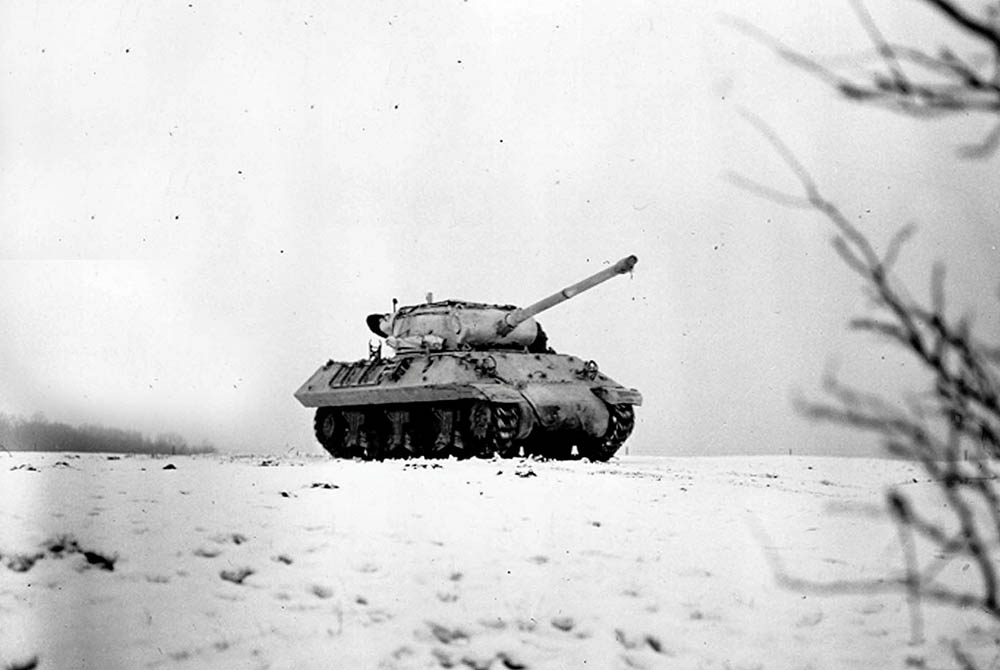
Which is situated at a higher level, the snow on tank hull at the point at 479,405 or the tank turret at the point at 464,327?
the tank turret at the point at 464,327

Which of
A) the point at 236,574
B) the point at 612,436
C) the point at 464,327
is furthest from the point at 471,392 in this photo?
the point at 236,574

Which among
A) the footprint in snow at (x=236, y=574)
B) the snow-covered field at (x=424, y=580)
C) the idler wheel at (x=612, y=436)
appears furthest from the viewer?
the idler wheel at (x=612, y=436)

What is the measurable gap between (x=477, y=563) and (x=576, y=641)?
3.22 feet

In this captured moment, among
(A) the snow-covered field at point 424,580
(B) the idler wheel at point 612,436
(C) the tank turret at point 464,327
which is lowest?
(A) the snow-covered field at point 424,580

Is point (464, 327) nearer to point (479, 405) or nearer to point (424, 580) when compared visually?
point (479, 405)

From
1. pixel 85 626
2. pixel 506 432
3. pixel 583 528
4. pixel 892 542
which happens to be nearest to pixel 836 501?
pixel 892 542

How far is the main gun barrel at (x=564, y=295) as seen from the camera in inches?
528

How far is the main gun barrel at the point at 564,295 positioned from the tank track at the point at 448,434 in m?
1.34

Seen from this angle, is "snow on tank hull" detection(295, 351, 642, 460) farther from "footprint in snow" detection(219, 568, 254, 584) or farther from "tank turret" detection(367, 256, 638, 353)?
"footprint in snow" detection(219, 568, 254, 584)

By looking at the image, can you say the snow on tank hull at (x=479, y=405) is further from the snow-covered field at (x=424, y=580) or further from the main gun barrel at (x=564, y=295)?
the snow-covered field at (x=424, y=580)

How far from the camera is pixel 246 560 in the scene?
7.00m

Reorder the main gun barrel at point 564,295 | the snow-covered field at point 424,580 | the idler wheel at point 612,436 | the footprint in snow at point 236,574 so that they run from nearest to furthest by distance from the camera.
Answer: the snow-covered field at point 424,580
the footprint in snow at point 236,574
the main gun barrel at point 564,295
the idler wheel at point 612,436

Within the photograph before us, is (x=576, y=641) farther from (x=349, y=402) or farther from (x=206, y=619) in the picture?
(x=349, y=402)

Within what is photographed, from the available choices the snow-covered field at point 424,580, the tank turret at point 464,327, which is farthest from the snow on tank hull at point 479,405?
the snow-covered field at point 424,580
